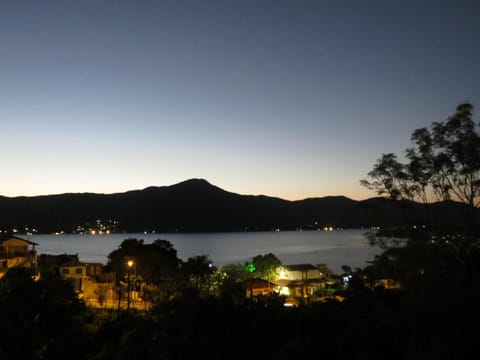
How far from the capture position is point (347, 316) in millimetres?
8844

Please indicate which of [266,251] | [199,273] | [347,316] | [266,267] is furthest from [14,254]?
[266,251]

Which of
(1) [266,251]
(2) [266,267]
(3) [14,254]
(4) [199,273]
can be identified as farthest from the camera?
(1) [266,251]

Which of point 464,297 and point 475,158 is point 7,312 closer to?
point 464,297

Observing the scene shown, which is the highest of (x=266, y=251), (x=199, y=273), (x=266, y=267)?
(x=199, y=273)

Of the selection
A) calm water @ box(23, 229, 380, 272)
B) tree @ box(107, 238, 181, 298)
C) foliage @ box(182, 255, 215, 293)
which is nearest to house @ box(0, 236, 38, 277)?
tree @ box(107, 238, 181, 298)

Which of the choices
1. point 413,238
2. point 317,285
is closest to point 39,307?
point 413,238

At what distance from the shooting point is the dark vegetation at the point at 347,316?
261 inches

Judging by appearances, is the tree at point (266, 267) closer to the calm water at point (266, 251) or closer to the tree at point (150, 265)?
the tree at point (150, 265)

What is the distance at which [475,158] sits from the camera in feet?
42.4

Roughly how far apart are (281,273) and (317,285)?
5992mm

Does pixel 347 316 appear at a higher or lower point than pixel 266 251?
higher

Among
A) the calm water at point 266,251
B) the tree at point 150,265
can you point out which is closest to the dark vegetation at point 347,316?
the tree at point 150,265

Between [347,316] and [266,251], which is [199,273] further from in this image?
[266,251]

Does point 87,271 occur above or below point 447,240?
below
